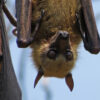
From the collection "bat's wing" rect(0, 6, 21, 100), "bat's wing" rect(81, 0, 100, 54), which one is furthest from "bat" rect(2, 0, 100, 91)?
"bat's wing" rect(0, 6, 21, 100)

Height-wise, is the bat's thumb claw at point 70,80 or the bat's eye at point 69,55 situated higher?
the bat's eye at point 69,55

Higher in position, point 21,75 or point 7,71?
point 7,71

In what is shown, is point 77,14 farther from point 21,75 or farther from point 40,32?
point 21,75

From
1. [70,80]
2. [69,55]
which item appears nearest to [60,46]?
[69,55]

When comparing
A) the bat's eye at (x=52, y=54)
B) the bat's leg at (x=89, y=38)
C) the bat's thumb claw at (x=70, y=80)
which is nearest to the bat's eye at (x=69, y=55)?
the bat's eye at (x=52, y=54)

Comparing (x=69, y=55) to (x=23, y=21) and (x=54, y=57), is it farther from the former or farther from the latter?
(x=23, y=21)

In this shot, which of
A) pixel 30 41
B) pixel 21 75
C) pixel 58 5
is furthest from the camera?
pixel 21 75

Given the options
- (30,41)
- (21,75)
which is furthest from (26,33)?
(21,75)

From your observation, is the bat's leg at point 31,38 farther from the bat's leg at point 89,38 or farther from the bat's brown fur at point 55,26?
the bat's leg at point 89,38
